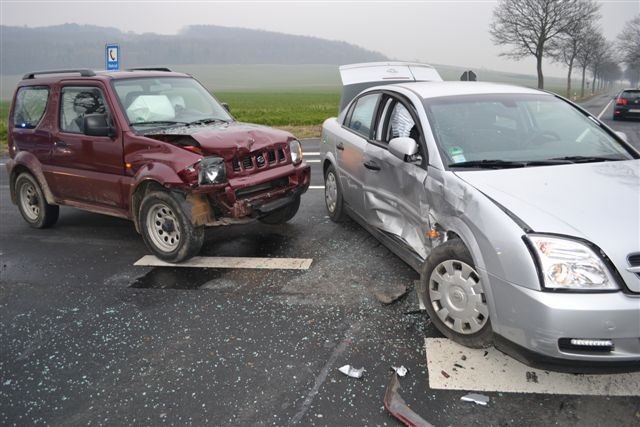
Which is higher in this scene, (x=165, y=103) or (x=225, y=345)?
(x=165, y=103)

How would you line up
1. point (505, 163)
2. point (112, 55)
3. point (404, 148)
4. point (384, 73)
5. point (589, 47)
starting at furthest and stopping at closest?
point (589, 47), point (112, 55), point (384, 73), point (404, 148), point (505, 163)

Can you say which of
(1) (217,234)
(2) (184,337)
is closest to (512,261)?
(2) (184,337)

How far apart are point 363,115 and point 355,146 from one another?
375 mm

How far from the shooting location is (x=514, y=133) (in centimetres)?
409

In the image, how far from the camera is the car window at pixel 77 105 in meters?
5.70

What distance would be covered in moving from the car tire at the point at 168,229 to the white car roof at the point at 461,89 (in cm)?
243

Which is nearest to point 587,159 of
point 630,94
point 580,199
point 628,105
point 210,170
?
point 580,199

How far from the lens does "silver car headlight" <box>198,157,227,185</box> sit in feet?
15.8

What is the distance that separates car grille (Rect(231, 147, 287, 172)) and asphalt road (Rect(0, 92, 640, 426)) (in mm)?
931

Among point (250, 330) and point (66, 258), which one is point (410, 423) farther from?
point (66, 258)

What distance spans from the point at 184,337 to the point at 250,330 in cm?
47

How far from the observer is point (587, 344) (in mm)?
2648

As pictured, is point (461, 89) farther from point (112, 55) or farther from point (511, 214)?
point (112, 55)

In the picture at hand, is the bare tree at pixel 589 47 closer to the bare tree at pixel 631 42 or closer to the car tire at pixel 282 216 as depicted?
the bare tree at pixel 631 42
